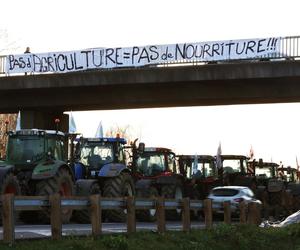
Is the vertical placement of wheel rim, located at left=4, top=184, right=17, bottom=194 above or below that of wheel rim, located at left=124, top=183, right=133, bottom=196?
above

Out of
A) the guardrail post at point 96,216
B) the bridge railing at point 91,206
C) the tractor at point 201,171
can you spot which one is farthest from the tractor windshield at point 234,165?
the guardrail post at point 96,216

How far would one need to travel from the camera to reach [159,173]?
26.4 m

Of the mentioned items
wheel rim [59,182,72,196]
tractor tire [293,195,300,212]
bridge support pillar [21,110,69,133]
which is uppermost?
bridge support pillar [21,110,69,133]

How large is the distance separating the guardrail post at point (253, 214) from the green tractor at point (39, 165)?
15.8ft

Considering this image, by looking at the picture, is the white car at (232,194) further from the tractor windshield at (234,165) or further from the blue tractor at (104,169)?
the tractor windshield at (234,165)

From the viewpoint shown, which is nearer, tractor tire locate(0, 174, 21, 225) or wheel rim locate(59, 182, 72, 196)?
tractor tire locate(0, 174, 21, 225)

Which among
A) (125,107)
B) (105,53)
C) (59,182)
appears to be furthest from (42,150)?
(125,107)

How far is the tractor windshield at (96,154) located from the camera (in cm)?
2255

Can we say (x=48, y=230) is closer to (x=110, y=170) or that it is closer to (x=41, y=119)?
(x=110, y=170)

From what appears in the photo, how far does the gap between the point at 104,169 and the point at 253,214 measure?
16.2 ft

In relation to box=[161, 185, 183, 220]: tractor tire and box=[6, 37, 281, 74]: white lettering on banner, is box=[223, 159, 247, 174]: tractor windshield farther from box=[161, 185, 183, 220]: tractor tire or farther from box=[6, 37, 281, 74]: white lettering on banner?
box=[161, 185, 183, 220]: tractor tire

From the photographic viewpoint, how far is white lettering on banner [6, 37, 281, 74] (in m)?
32.5

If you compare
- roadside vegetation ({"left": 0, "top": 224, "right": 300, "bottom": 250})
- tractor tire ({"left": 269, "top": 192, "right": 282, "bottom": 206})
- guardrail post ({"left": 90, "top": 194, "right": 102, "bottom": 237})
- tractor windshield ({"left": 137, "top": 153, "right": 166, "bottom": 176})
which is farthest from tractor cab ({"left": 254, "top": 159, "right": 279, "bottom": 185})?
guardrail post ({"left": 90, "top": 194, "right": 102, "bottom": 237})

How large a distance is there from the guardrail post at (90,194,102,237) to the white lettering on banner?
69.3ft
